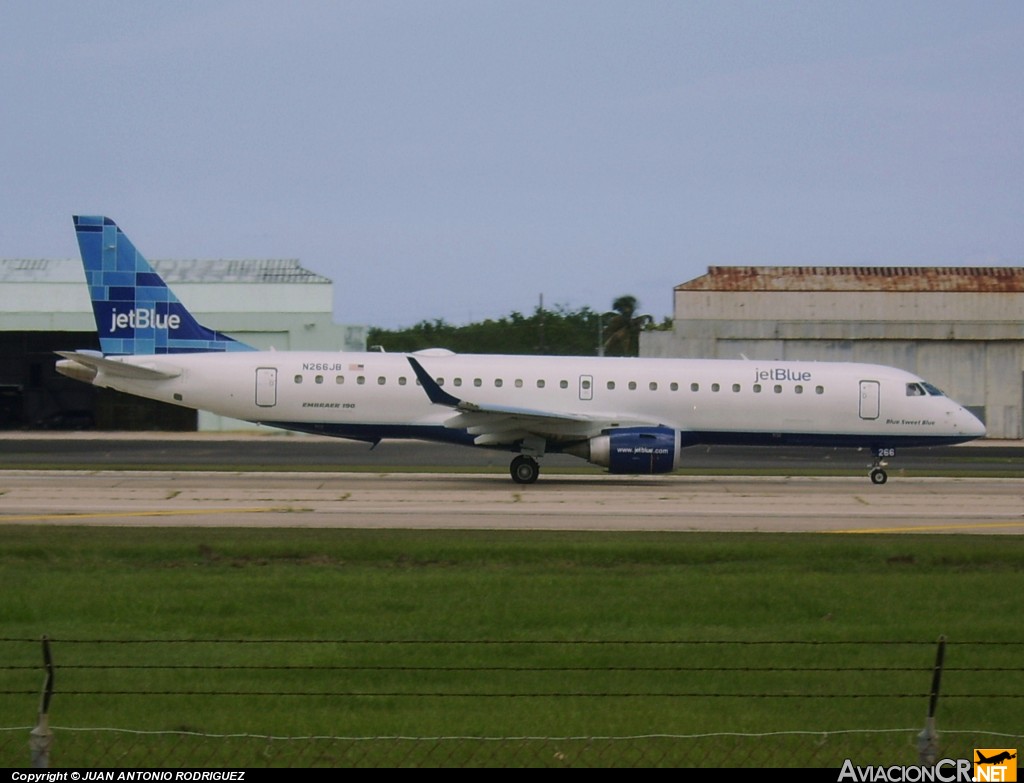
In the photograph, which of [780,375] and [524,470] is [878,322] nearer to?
[780,375]

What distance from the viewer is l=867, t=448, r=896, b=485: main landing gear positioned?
32.9 meters

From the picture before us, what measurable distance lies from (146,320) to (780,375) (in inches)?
663

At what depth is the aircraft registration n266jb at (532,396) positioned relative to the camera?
1243 inches

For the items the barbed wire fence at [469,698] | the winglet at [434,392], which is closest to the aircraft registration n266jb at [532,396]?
the winglet at [434,392]

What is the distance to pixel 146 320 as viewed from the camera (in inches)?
1329

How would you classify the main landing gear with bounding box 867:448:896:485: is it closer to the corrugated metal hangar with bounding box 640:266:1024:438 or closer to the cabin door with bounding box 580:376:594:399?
the cabin door with bounding box 580:376:594:399

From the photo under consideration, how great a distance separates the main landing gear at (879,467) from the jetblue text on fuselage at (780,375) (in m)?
2.83

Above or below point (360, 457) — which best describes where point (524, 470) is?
above

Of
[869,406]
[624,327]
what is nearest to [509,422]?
[869,406]

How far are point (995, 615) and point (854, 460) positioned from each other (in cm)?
3000

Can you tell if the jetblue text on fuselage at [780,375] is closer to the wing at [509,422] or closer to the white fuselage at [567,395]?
the white fuselage at [567,395]

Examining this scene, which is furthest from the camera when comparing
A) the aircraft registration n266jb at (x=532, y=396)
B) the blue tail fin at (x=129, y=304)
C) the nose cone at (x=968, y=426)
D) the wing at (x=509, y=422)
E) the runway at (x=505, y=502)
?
the blue tail fin at (x=129, y=304)

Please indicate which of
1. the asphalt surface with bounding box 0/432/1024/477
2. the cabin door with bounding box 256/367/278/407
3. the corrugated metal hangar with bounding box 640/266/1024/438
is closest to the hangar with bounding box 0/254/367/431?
the asphalt surface with bounding box 0/432/1024/477

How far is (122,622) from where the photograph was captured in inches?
568
